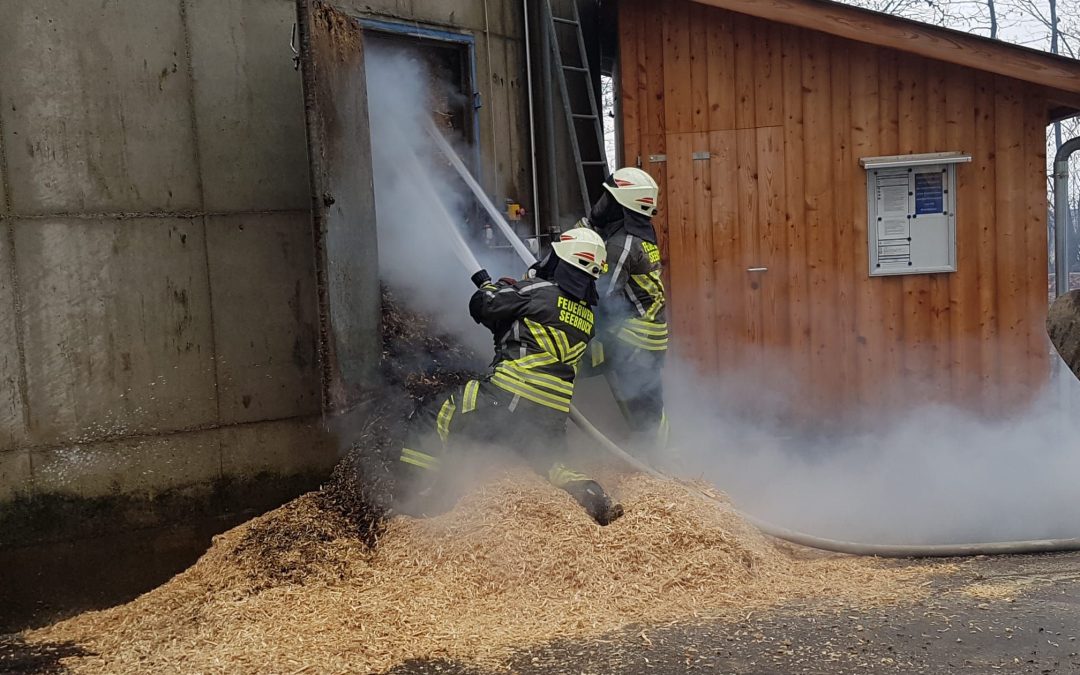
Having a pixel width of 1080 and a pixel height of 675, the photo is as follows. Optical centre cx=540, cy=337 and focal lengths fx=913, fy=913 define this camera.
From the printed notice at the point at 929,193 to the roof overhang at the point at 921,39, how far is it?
2.91ft

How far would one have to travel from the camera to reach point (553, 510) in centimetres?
497

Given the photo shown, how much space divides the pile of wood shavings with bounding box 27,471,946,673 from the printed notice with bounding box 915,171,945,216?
351 centimetres

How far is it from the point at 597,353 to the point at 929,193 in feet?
10.4

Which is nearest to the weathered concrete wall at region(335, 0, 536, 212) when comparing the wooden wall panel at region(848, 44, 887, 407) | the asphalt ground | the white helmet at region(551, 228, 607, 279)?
the white helmet at region(551, 228, 607, 279)

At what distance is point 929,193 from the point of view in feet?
24.3

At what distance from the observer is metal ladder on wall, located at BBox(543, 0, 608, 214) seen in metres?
7.29

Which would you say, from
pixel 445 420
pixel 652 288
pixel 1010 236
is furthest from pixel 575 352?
pixel 1010 236

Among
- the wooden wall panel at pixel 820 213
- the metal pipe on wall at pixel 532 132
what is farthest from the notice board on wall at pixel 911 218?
the metal pipe on wall at pixel 532 132

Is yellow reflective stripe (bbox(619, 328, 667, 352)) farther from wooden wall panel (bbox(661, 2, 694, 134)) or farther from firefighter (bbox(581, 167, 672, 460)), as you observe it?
wooden wall panel (bbox(661, 2, 694, 134))

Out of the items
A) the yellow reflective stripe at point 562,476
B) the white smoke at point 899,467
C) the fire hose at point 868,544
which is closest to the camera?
the fire hose at point 868,544

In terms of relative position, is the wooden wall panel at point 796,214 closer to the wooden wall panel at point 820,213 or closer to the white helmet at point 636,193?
the wooden wall panel at point 820,213

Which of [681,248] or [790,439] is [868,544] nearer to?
[790,439]

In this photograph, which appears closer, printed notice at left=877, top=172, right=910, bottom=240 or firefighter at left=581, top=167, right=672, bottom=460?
firefighter at left=581, top=167, right=672, bottom=460

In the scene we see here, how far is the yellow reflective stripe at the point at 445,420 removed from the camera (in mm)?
5203
